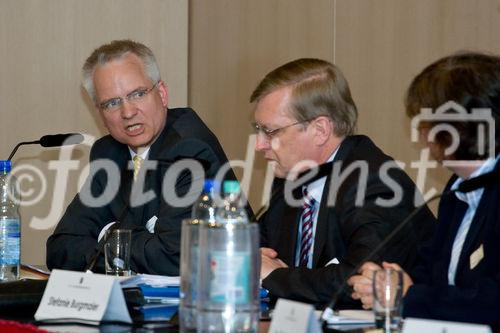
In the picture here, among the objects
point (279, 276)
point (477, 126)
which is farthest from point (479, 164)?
point (279, 276)

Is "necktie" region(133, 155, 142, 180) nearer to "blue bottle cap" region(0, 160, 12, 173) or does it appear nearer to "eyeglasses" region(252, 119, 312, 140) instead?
"blue bottle cap" region(0, 160, 12, 173)

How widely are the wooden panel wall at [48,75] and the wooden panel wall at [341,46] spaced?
444 millimetres

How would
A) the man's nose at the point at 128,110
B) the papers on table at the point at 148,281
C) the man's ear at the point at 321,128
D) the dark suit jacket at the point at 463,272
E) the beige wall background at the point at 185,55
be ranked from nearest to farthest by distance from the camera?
the dark suit jacket at the point at 463,272
the papers on table at the point at 148,281
the man's ear at the point at 321,128
the man's nose at the point at 128,110
the beige wall background at the point at 185,55

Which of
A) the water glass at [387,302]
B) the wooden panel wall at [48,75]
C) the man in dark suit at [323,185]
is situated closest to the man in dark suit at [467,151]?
the water glass at [387,302]

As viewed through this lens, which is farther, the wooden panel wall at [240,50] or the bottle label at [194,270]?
the wooden panel wall at [240,50]

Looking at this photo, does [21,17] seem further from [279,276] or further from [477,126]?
[477,126]

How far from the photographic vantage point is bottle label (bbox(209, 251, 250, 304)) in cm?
170

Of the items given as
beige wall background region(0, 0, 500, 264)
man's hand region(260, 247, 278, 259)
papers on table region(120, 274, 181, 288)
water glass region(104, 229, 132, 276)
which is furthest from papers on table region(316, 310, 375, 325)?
beige wall background region(0, 0, 500, 264)

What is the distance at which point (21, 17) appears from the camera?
494 centimetres

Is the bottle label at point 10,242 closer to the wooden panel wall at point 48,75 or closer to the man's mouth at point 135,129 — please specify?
the man's mouth at point 135,129

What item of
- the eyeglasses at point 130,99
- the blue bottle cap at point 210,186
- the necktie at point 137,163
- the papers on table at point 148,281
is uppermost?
the eyeglasses at point 130,99

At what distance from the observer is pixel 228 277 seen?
170 cm

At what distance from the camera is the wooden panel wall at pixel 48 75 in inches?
194

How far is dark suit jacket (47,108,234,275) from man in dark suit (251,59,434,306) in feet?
1.20
